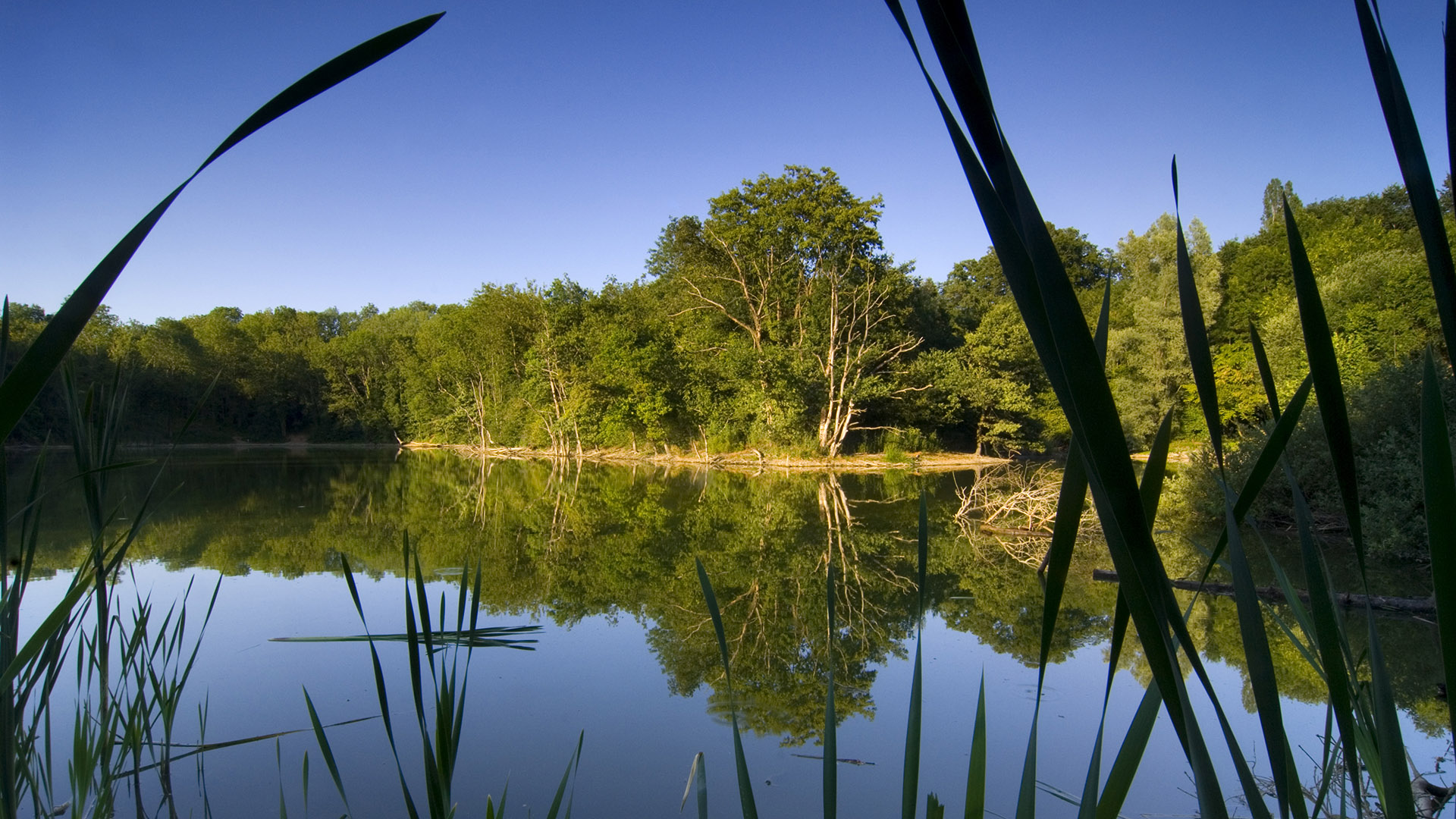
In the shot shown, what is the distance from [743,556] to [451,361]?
80.2ft

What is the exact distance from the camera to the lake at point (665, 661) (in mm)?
3115

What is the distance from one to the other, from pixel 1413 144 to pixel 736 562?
7.05m

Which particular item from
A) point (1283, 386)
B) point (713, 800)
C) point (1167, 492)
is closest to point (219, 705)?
point (713, 800)

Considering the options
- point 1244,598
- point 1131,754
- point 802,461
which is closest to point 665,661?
point 1131,754

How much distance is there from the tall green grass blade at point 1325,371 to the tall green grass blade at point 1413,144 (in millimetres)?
36

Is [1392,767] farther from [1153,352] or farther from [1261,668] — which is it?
[1153,352]

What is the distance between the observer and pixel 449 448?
31078 millimetres

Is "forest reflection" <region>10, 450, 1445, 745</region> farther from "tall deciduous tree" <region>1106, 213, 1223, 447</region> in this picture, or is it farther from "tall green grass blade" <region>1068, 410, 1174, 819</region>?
"tall deciduous tree" <region>1106, 213, 1223, 447</region>

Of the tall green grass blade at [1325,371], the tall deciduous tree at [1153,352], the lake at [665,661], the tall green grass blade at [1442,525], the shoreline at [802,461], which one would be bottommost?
Result: the lake at [665,661]

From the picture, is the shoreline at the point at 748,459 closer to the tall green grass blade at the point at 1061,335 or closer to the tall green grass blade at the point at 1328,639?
the tall green grass blade at the point at 1328,639

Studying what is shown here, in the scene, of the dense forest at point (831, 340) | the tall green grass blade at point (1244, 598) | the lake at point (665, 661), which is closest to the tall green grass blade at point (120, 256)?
the tall green grass blade at point (1244, 598)

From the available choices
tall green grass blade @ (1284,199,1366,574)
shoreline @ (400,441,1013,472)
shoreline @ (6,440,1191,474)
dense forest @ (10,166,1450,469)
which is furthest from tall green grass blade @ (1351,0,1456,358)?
shoreline @ (400,441,1013,472)

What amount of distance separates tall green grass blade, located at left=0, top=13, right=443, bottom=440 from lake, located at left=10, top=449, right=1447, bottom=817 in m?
0.56

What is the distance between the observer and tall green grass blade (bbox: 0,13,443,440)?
0.80 ft
